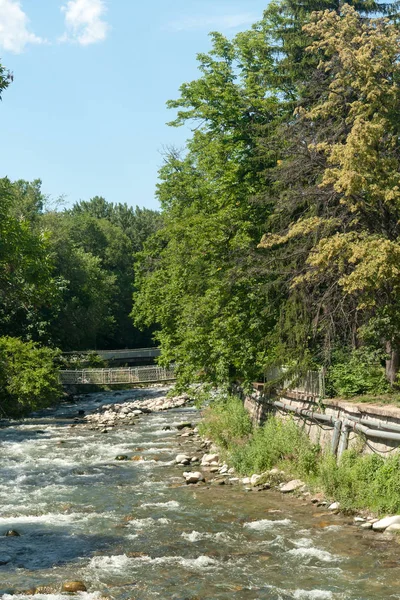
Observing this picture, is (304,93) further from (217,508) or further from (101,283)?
(101,283)

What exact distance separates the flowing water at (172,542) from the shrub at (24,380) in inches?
505

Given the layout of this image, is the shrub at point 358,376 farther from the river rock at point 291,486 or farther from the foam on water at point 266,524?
the foam on water at point 266,524

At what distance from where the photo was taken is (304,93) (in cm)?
2433

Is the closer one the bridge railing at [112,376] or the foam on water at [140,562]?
the foam on water at [140,562]

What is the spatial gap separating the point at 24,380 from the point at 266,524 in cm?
2289

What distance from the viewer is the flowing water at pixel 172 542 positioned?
12.2 metres

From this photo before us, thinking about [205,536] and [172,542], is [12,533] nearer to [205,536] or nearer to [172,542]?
[172,542]

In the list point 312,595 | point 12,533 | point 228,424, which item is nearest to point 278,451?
point 228,424

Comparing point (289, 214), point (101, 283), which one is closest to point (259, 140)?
point (289, 214)

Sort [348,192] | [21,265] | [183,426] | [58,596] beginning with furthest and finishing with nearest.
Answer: [183,426]
[21,265]
[348,192]
[58,596]

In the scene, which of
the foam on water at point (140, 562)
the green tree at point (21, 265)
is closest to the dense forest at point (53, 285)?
the green tree at point (21, 265)

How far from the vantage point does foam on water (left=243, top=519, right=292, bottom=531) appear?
15.6m

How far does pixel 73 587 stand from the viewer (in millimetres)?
12117

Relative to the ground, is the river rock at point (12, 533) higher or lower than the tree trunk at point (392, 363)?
lower
